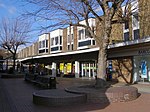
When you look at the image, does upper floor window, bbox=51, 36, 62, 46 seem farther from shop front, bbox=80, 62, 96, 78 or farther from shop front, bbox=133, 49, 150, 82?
shop front, bbox=133, 49, 150, 82

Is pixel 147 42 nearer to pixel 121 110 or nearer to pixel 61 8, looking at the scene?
pixel 61 8

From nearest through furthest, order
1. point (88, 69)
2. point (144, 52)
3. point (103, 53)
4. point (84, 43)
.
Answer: point (103, 53) < point (144, 52) < point (84, 43) < point (88, 69)

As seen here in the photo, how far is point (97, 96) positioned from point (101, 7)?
510cm

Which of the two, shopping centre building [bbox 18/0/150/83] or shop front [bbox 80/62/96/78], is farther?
shop front [bbox 80/62/96/78]

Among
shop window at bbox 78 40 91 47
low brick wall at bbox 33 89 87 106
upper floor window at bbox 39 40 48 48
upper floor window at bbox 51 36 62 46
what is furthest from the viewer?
upper floor window at bbox 39 40 48 48

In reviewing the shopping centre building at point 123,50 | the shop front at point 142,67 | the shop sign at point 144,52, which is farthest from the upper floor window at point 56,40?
the shop sign at point 144,52

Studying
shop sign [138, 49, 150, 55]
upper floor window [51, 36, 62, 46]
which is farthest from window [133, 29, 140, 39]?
upper floor window [51, 36, 62, 46]

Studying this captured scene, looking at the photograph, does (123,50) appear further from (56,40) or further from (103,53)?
(56,40)

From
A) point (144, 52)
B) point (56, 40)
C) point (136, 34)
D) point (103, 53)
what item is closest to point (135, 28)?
point (136, 34)

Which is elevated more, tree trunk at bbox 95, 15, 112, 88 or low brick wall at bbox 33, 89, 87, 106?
tree trunk at bbox 95, 15, 112, 88

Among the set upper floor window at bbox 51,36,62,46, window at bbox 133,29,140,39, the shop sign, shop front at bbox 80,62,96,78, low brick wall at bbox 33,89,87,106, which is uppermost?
upper floor window at bbox 51,36,62,46

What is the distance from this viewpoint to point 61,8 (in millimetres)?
14820

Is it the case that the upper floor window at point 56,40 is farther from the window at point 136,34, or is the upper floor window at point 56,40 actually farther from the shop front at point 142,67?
the shop front at point 142,67

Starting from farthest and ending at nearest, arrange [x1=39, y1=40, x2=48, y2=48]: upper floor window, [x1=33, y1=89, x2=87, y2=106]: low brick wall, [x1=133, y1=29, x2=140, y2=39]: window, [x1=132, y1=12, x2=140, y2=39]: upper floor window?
[x1=39, y1=40, x2=48, y2=48]: upper floor window, [x1=133, y1=29, x2=140, y2=39]: window, [x1=132, y1=12, x2=140, y2=39]: upper floor window, [x1=33, y1=89, x2=87, y2=106]: low brick wall
